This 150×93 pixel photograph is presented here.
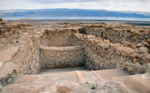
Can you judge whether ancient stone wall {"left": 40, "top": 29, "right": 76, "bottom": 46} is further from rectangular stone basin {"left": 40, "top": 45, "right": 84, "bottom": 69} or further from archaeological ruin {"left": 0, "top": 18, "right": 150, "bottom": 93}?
rectangular stone basin {"left": 40, "top": 45, "right": 84, "bottom": 69}

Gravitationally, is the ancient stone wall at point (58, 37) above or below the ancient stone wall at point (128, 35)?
below

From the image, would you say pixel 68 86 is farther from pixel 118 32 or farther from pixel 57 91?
pixel 118 32

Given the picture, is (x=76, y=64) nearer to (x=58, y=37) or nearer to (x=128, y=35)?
(x=128, y=35)

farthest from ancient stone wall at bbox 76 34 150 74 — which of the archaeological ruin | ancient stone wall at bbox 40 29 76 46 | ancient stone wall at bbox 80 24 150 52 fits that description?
ancient stone wall at bbox 40 29 76 46

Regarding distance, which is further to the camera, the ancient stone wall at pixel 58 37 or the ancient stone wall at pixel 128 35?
the ancient stone wall at pixel 58 37

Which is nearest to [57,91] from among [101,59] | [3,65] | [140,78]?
[140,78]

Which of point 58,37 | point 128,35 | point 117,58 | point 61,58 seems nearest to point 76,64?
point 61,58

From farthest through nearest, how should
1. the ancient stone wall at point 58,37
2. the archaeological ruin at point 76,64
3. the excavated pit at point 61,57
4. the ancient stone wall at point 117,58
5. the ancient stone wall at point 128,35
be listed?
1. the ancient stone wall at point 58,37
2. the excavated pit at point 61,57
3. the ancient stone wall at point 128,35
4. the ancient stone wall at point 117,58
5. the archaeological ruin at point 76,64

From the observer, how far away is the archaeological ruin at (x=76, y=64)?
76.3 inches

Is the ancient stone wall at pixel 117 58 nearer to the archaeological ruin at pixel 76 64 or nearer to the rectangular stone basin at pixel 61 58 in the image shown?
the archaeological ruin at pixel 76 64

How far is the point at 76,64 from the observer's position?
7336 mm

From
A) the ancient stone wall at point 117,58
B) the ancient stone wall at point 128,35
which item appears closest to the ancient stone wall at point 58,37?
the ancient stone wall at point 128,35

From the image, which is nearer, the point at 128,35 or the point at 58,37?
the point at 128,35

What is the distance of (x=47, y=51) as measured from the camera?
7359 millimetres
